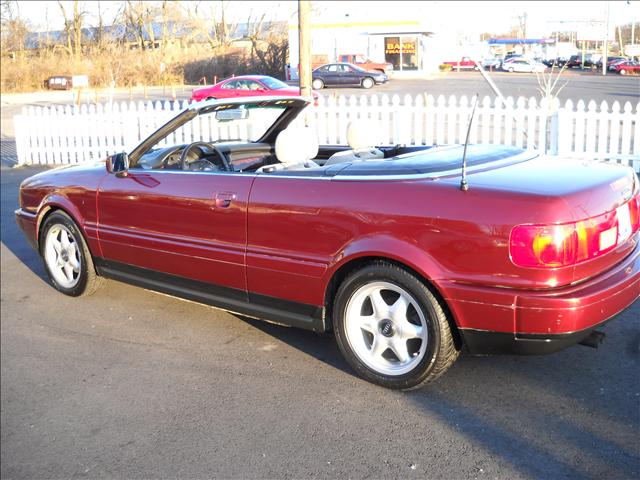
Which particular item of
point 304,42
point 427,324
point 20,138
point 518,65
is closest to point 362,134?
point 427,324

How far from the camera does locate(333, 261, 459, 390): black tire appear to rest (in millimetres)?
3473

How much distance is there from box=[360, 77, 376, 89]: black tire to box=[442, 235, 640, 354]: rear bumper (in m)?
29.2

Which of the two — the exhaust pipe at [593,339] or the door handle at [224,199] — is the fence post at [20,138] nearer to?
the door handle at [224,199]

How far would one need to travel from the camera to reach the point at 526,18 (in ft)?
33.7

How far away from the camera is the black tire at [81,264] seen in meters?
5.32

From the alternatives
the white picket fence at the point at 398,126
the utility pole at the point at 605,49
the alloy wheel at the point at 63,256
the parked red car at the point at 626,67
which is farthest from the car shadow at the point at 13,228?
the parked red car at the point at 626,67

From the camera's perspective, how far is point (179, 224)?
4488 mm

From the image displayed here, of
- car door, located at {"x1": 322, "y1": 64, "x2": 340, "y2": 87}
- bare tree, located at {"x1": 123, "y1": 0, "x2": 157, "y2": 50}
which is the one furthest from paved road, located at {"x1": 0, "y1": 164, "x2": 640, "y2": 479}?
car door, located at {"x1": 322, "y1": 64, "x2": 340, "y2": 87}

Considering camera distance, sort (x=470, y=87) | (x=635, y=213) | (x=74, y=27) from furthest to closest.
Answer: (x=74, y=27), (x=470, y=87), (x=635, y=213)

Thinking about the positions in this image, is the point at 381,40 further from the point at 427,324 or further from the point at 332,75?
the point at 427,324

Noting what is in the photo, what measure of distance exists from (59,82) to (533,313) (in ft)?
149

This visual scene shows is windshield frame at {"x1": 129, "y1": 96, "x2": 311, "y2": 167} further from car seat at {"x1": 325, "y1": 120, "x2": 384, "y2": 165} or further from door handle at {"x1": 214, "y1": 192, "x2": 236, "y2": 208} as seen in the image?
door handle at {"x1": 214, "y1": 192, "x2": 236, "y2": 208}

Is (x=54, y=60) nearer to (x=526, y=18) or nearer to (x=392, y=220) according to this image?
(x=526, y=18)

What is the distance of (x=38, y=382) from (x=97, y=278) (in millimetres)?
1476
